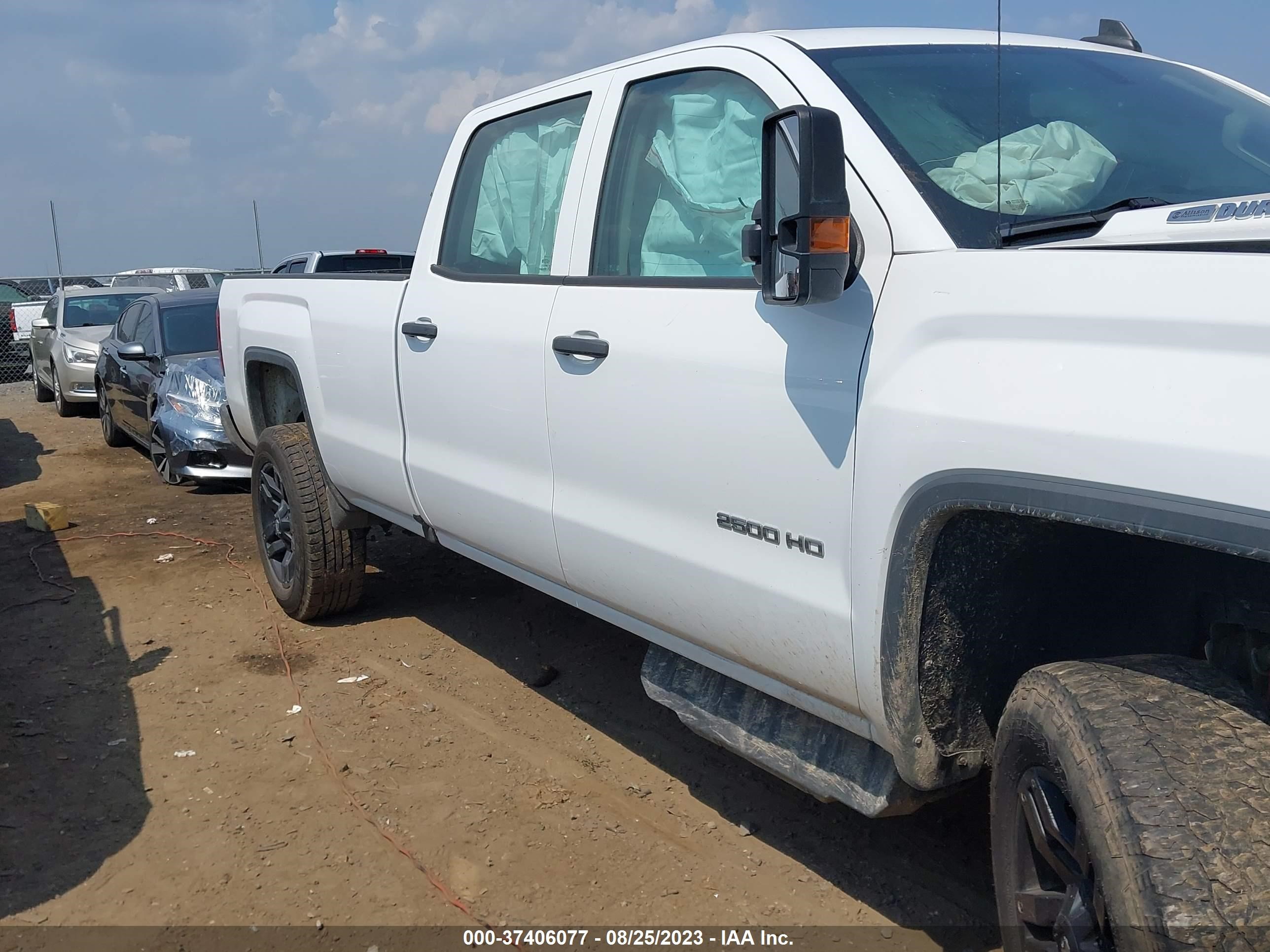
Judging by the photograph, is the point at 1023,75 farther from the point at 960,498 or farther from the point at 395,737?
the point at 395,737

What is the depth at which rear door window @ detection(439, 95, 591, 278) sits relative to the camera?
355 cm

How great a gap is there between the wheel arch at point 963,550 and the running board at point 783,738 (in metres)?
0.14

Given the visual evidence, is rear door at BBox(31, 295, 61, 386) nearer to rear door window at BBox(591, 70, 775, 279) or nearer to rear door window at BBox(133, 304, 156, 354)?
rear door window at BBox(133, 304, 156, 354)

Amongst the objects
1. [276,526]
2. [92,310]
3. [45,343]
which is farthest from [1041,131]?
Result: [45,343]

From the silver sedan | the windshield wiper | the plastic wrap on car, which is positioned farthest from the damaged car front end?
the windshield wiper

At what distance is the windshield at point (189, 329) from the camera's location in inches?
397

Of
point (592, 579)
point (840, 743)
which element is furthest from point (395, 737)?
point (840, 743)

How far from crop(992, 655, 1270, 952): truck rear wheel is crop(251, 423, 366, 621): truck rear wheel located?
11.8 ft

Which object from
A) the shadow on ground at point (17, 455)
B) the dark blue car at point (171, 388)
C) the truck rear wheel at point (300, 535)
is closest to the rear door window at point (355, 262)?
the dark blue car at point (171, 388)

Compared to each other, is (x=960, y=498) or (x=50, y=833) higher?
(x=960, y=498)

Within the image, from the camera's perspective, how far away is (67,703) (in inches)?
182

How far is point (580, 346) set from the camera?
10.2 feet

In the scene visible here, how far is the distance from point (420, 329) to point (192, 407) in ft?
18.6

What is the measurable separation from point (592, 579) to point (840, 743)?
907mm
